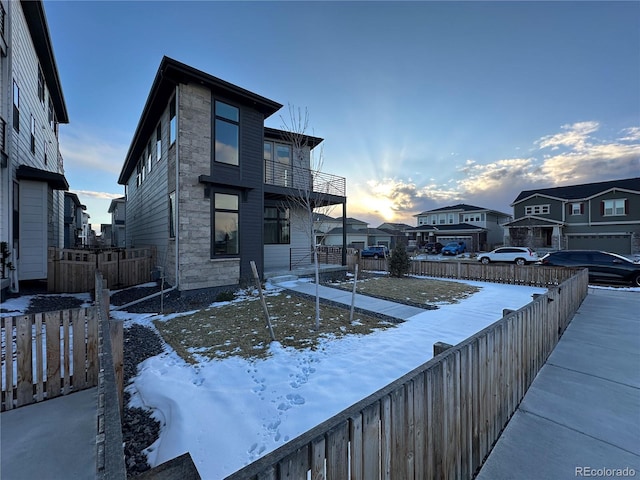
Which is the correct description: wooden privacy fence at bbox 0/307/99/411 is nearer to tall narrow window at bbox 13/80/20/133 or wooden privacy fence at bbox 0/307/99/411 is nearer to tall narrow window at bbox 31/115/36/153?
tall narrow window at bbox 13/80/20/133

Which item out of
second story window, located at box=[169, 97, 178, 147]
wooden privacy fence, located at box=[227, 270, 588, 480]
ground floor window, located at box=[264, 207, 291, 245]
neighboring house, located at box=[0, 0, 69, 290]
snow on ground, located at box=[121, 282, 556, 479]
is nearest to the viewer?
wooden privacy fence, located at box=[227, 270, 588, 480]

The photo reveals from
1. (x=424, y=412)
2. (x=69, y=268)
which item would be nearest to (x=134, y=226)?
(x=69, y=268)

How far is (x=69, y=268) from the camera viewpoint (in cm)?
957

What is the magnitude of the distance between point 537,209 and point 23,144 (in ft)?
149

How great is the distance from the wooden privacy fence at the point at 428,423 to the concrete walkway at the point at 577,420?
7.2 inches

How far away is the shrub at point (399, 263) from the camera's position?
14227 millimetres

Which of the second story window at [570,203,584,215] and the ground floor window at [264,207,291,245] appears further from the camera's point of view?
the second story window at [570,203,584,215]

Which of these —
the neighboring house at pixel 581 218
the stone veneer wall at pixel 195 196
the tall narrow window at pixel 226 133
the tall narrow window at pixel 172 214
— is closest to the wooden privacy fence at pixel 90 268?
the tall narrow window at pixel 172 214

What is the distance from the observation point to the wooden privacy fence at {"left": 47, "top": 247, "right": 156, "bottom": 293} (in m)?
9.38

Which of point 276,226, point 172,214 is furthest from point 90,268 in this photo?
point 276,226

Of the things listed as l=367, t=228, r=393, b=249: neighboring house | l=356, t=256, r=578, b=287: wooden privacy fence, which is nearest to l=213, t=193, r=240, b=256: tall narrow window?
l=356, t=256, r=578, b=287: wooden privacy fence

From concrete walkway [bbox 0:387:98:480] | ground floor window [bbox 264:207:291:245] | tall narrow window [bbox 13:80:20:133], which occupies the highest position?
tall narrow window [bbox 13:80:20:133]

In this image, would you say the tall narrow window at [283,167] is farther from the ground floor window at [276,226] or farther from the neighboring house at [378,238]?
the neighboring house at [378,238]

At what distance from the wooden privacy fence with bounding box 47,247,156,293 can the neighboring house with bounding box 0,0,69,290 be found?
71cm
